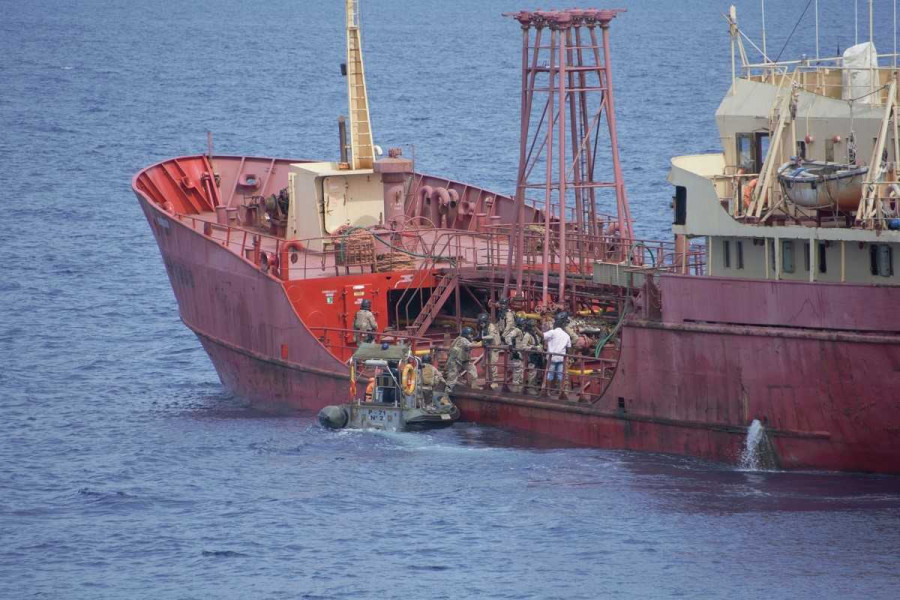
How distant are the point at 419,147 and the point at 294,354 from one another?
5219cm

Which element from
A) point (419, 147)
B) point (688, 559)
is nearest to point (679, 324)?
point (688, 559)

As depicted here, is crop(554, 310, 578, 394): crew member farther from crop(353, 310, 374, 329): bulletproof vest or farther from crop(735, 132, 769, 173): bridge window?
crop(353, 310, 374, 329): bulletproof vest

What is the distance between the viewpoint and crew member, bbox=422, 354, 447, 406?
3297 cm

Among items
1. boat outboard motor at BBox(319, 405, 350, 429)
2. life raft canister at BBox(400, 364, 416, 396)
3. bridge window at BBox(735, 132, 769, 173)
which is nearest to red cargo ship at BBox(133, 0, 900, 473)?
bridge window at BBox(735, 132, 769, 173)

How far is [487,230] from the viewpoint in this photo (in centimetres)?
3984

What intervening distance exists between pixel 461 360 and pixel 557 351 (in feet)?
7.05

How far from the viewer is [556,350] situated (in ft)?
105

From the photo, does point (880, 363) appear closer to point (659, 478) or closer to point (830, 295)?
point (830, 295)

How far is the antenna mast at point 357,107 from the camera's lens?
39.6 metres

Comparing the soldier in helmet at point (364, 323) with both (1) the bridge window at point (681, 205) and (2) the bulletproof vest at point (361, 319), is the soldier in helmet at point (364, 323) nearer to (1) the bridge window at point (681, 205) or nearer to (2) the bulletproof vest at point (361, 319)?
(2) the bulletproof vest at point (361, 319)

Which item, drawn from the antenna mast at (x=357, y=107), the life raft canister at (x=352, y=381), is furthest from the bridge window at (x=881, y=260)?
the antenna mast at (x=357, y=107)

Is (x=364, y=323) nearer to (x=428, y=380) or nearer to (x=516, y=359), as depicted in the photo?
(x=428, y=380)

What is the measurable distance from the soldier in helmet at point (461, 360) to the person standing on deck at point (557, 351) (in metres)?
1.62

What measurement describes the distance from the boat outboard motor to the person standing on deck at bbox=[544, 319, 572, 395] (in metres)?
3.86
